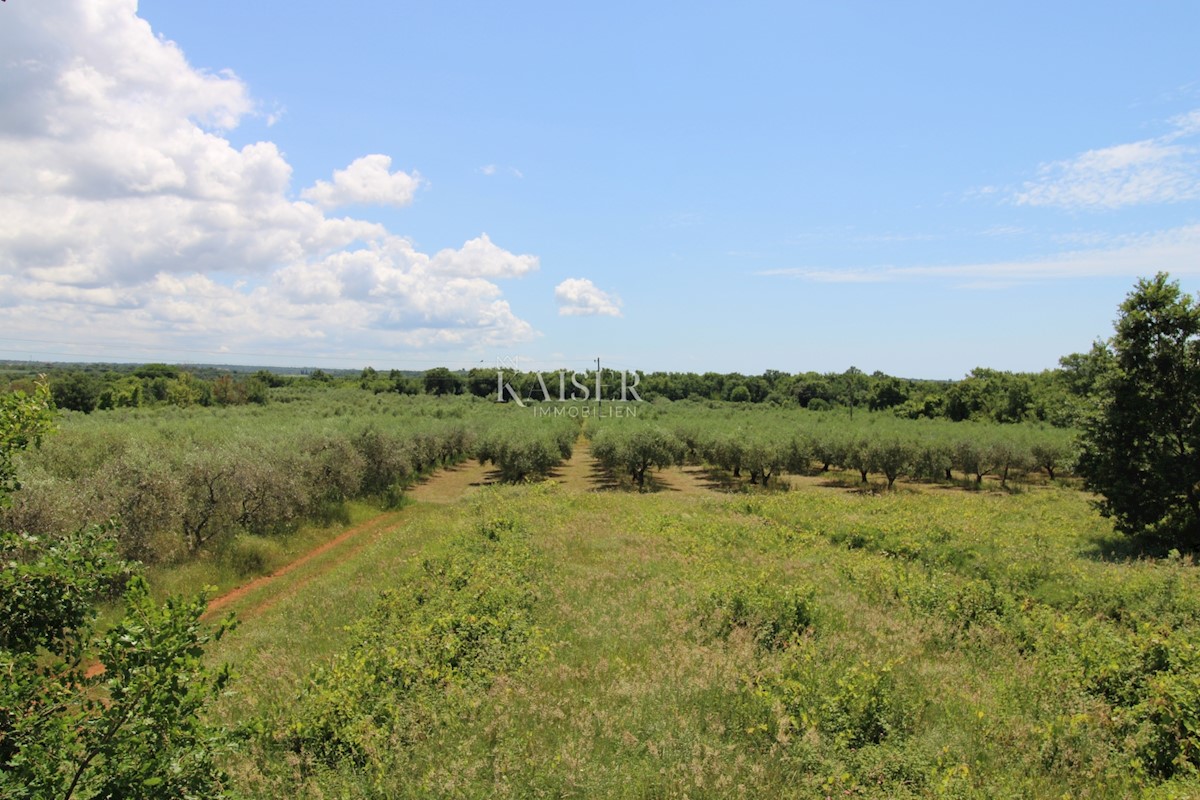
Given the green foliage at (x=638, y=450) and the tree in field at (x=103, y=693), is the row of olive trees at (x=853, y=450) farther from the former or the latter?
the tree in field at (x=103, y=693)

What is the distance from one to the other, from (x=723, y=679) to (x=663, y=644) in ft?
5.70

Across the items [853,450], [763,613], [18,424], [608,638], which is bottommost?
[853,450]

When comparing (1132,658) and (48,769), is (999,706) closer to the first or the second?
(1132,658)

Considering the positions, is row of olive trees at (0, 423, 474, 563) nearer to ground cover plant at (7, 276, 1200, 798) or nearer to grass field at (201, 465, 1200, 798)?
ground cover plant at (7, 276, 1200, 798)

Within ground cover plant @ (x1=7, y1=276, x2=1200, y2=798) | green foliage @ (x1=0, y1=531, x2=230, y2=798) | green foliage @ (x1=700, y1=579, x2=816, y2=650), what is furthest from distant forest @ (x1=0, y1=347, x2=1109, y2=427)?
green foliage @ (x1=0, y1=531, x2=230, y2=798)

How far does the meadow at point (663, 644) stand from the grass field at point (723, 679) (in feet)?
0.17

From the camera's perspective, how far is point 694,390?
17488 centimetres

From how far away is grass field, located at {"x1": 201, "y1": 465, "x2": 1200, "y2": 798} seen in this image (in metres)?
7.05

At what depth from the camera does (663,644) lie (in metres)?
10.7

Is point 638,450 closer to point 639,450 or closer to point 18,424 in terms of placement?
point 639,450

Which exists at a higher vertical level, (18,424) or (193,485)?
(18,424)

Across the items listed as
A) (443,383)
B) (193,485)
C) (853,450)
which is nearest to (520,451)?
(193,485)

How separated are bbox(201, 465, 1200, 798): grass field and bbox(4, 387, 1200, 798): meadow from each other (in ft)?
0.17

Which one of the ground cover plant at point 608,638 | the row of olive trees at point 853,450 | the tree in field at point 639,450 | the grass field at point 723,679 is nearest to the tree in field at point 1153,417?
the ground cover plant at point 608,638
